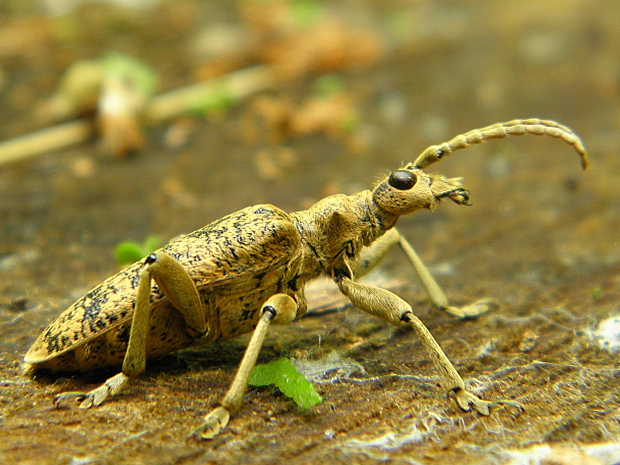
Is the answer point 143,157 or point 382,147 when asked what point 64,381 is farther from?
point 382,147

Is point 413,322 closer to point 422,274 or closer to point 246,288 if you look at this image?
point 422,274

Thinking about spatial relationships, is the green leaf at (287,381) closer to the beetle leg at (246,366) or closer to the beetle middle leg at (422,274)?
the beetle leg at (246,366)

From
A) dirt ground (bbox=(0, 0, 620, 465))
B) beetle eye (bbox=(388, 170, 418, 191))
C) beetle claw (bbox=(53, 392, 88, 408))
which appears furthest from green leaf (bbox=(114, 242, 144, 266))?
beetle eye (bbox=(388, 170, 418, 191))

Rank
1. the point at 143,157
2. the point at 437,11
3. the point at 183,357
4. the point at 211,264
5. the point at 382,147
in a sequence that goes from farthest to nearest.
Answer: the point at 437,11 → the point at 382,147 → the point at 143,157 → the point at 183,357 → the point at 211,264

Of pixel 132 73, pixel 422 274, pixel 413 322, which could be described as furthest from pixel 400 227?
pixel 132 73

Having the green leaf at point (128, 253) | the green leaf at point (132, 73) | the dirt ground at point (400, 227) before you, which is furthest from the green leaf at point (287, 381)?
the green leaf at point (132, 73)

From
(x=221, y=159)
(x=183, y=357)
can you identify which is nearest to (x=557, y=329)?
(x=183, y=357)

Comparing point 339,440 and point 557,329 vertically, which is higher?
point 339,440
